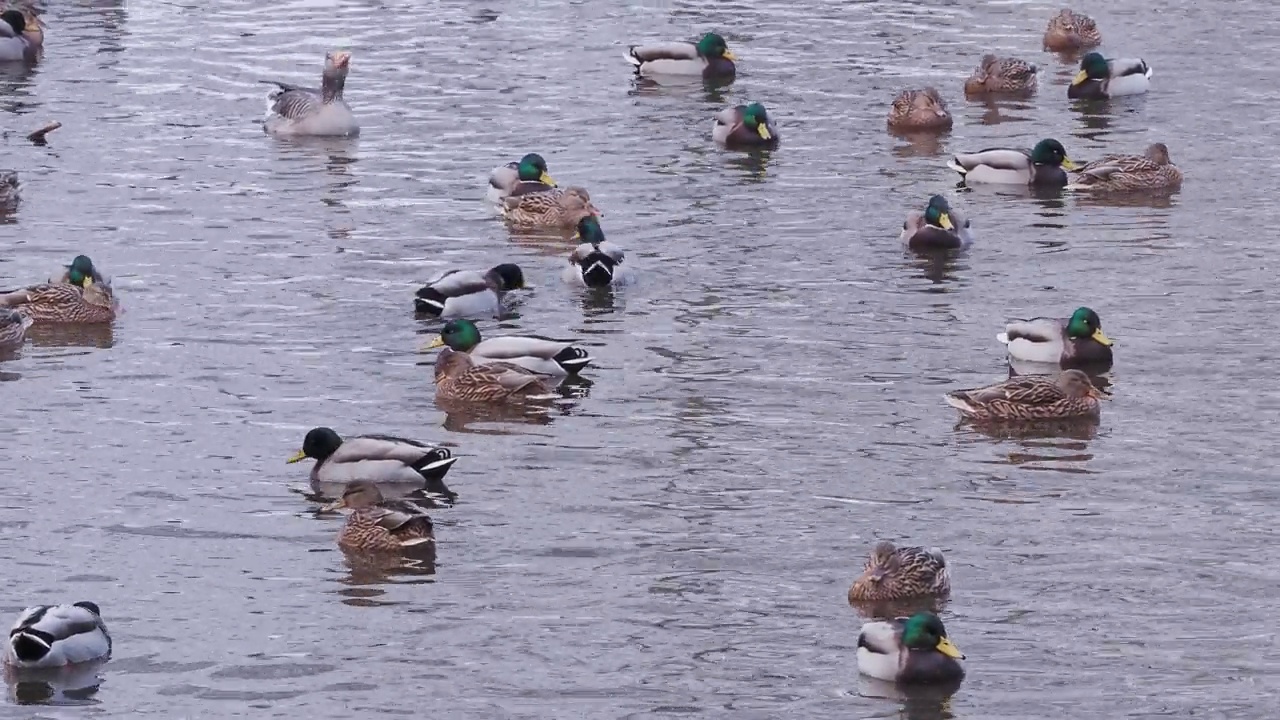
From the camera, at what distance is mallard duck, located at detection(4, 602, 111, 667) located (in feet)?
45.8

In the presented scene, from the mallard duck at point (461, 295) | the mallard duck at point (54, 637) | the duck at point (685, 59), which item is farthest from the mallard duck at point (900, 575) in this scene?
the duck at point (685, 59)

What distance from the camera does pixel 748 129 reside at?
29.5 meters

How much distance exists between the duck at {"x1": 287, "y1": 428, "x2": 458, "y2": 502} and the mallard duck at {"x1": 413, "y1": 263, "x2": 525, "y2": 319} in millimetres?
4437

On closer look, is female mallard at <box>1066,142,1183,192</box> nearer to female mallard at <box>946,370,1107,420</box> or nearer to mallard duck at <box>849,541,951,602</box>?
female mallard at <box>946,370,1107,420</box>

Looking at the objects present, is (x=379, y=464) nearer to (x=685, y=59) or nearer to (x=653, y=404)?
(x=653, y=404)

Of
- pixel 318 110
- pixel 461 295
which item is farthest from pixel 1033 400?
pixel 318 110

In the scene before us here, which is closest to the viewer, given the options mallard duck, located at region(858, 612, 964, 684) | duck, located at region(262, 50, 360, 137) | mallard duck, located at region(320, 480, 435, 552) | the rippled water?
mallard duck, located at region(858, 612, 964, 684)

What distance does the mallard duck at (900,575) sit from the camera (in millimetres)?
15039

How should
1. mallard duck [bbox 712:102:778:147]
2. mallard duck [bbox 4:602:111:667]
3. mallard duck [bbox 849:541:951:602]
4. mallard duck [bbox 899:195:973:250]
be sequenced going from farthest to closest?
mallard duck [bbox 712:102:778:147], mallard duck [bbox 899:195:973:250], mallard duck [bbox 849:541:951:602], mallard duck [bbox 4:602:111:667]

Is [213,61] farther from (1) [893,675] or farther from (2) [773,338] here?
(1) [893,675]

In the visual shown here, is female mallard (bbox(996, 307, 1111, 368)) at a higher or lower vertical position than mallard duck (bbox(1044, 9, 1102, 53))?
lower

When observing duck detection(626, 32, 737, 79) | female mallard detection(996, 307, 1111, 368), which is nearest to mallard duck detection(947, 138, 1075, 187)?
female mallard detection(996, 307, 1111, 368)

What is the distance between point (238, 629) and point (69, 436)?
4.57 meters

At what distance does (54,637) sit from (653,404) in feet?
22.1
